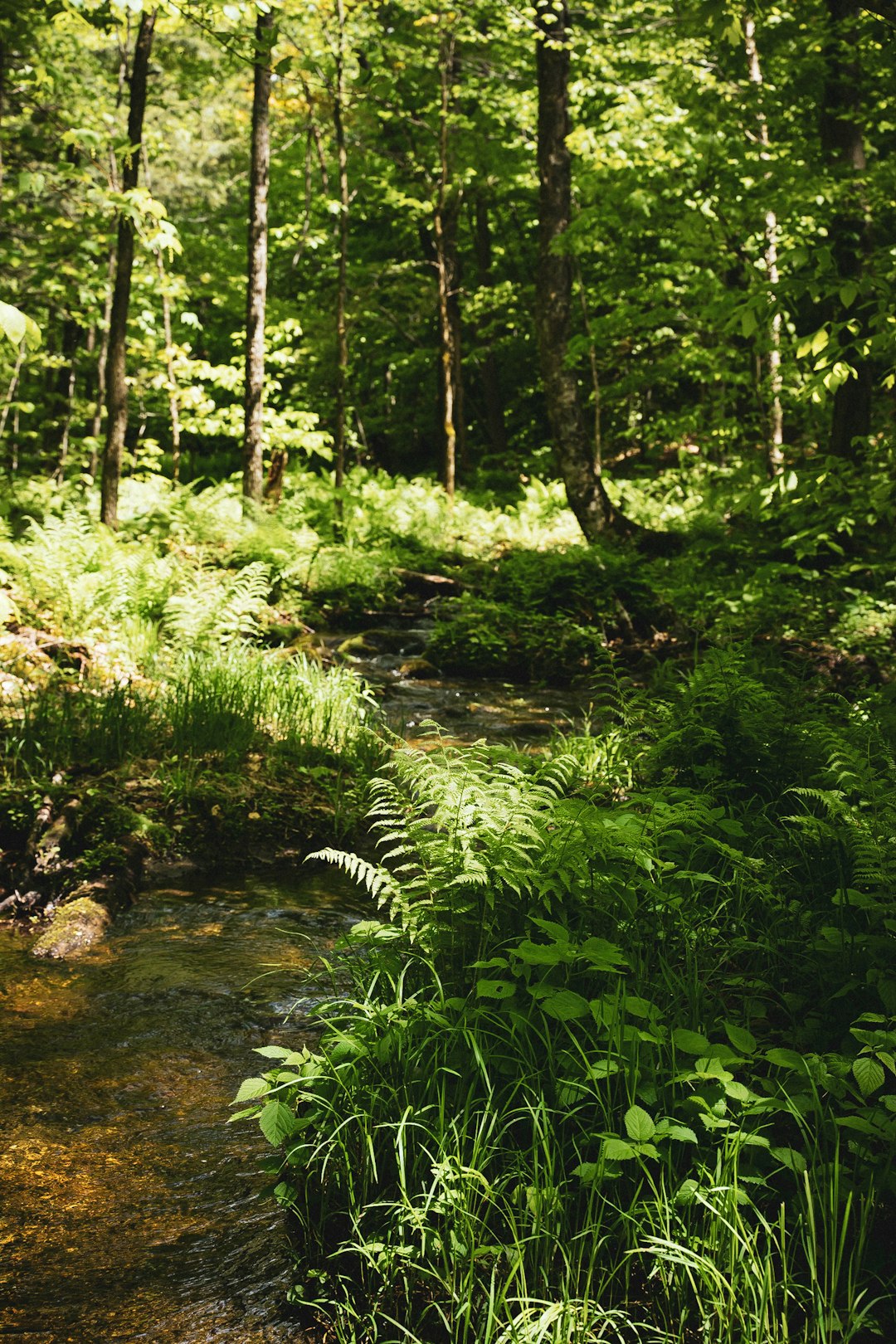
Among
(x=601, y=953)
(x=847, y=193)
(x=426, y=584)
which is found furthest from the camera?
(x=426, y=584)

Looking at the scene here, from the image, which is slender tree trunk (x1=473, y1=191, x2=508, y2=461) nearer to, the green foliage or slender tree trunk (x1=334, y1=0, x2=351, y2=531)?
slender tree trunk (x1=334, y1=0, x2=351, y2=531)

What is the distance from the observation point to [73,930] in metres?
4.43

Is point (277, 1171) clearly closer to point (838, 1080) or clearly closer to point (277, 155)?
point (838, 1080)

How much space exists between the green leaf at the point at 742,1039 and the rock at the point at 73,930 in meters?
3.14

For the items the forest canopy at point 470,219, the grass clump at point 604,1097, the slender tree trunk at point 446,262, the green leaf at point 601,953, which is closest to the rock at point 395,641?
the forest canopy at point 470,219

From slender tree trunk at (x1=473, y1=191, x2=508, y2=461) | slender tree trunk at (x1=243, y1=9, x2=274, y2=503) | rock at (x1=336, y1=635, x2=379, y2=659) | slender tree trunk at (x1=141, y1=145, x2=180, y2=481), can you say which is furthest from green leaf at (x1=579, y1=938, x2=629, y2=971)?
slender tree trunk at (x1=473, y1=191, x2=508, y2=461)

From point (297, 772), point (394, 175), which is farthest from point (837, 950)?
point (394, 175)

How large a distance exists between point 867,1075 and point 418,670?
783 centimetres

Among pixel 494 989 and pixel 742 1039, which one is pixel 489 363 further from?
pixel 742 1039

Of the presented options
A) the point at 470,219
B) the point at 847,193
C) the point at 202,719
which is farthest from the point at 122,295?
the point at 470,219

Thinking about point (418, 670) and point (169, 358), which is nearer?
point (418, 670)

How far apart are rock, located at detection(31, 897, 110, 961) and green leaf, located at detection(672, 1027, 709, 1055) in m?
3.05

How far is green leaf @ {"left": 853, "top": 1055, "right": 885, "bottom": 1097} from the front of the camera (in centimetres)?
211

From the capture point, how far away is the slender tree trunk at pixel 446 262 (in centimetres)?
1619
